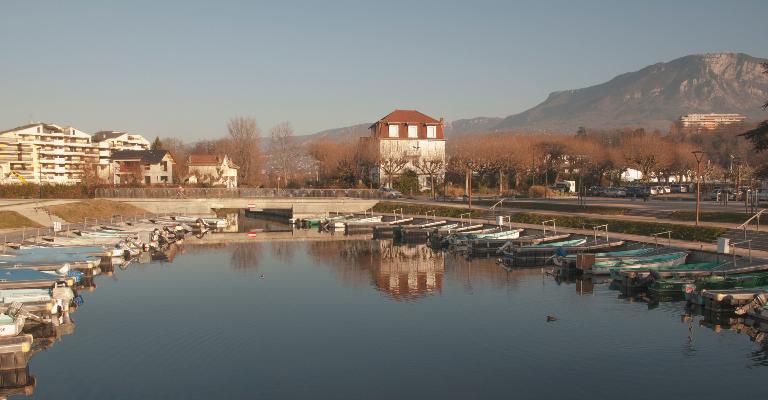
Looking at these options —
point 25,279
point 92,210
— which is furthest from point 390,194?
point 25,279

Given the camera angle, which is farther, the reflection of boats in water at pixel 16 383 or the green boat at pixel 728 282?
the green boat at pixel 728 282

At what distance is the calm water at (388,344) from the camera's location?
18922 millimetres

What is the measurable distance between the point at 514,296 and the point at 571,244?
1258 cm

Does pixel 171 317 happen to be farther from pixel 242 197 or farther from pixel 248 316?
pixel 242 197

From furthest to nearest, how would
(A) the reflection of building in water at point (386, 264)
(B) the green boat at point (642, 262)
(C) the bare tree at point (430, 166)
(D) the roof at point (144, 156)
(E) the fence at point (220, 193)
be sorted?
(D) the roof at point (144, 156) < (C) the bare tree at point (430, 166) < (E) the fence at point (220, 193) < (A) the reflection of building in water at point (386, 264) < (B) the green boat at point (642, 262)

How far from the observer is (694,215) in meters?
47.0

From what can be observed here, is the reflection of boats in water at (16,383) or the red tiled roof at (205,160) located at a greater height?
the red tiled roof at (205,160)

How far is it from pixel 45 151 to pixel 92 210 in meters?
72.1

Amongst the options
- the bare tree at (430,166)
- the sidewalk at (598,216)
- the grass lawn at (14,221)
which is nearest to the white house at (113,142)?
the bare tree at (430,166)

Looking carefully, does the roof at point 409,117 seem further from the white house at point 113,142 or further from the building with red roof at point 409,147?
the white house at point 113,142

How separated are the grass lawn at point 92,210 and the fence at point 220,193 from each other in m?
2.41

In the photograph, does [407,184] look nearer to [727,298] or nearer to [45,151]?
[727,298]

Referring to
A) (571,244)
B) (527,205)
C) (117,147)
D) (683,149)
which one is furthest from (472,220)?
(117,147)

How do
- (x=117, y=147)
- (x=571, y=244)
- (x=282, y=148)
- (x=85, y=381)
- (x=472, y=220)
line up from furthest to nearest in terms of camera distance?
(x=117, y=147) → (x=282, y=148) → (x=472, y=220) → (x=571, y=244) → (x=85, y=381)
